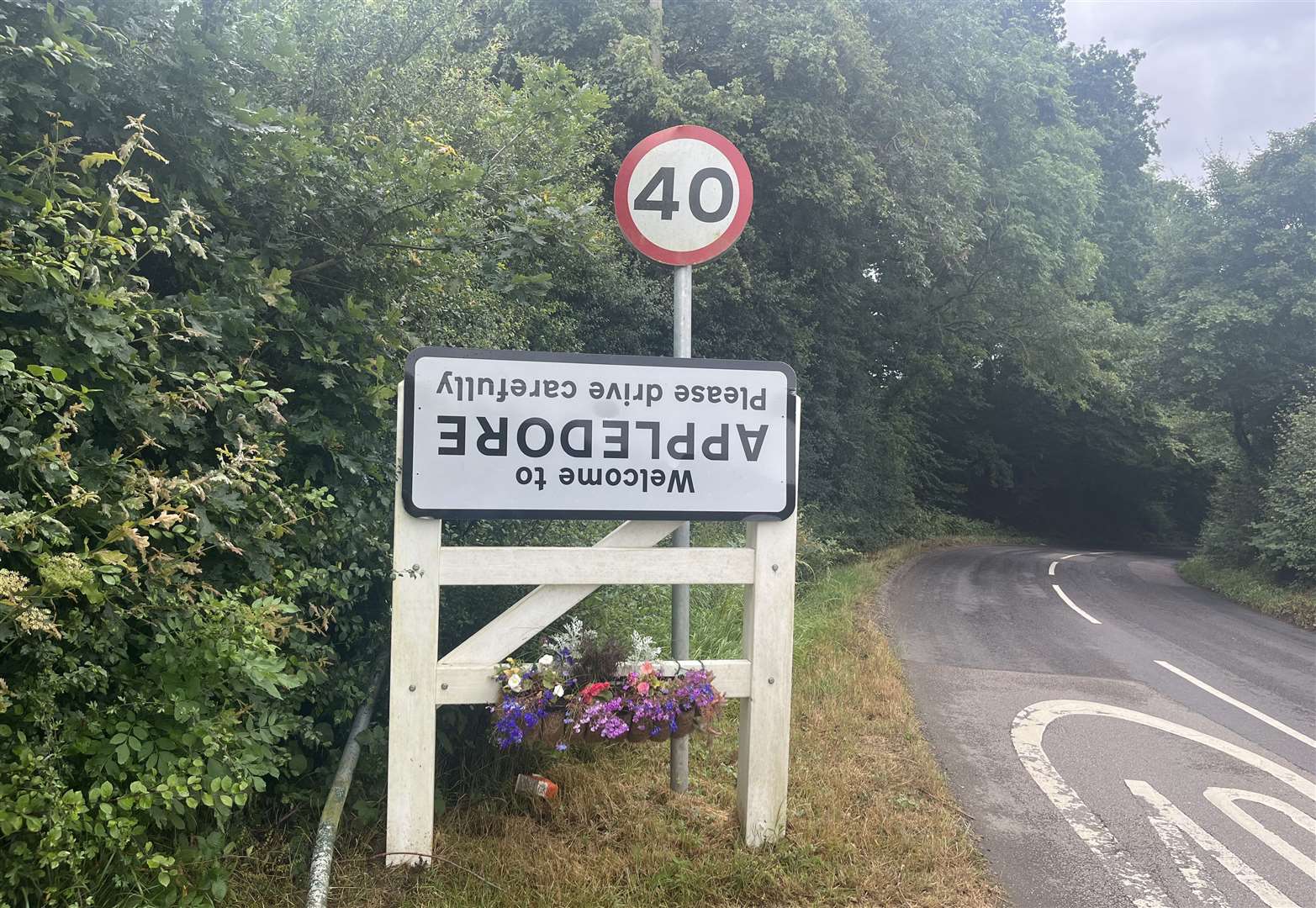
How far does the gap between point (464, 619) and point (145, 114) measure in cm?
236

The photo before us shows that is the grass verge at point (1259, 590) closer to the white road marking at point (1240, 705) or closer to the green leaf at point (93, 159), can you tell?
the white road marking at point (1240, 705)

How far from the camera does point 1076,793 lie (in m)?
4.61

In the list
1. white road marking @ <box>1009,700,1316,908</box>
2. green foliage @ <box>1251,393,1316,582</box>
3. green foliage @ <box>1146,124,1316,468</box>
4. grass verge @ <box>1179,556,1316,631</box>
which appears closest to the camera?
white road marking @ <box>1009,700,1316,908</box>

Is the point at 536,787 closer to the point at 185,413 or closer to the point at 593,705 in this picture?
the point at 593,705

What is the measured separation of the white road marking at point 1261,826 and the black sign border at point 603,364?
2750 mm

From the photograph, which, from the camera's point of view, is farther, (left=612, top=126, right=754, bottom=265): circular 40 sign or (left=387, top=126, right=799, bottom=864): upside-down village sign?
(left=612, top=126, right=754, bottom=265): circular 40 sign

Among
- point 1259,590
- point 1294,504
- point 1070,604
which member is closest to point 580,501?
point 1070,604

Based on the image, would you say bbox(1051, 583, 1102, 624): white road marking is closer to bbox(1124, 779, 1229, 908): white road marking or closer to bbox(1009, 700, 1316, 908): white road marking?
bbox(1009, 700, 1316, 908): white road marking

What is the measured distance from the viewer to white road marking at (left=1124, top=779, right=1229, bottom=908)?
3.52 meters

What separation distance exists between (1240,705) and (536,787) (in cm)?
600

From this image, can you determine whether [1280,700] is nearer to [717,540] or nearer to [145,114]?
[717,540]

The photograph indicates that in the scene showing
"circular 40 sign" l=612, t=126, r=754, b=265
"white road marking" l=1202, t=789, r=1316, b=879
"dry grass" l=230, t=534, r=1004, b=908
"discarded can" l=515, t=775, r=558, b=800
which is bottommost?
"white road marking" l=1202, t=789, r=1316, b=879

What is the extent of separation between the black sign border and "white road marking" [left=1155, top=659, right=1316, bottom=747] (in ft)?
15.7

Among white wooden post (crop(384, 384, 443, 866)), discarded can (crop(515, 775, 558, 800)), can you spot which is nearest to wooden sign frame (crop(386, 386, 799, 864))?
white wooden post (crop(384, 384, 443, 866))
